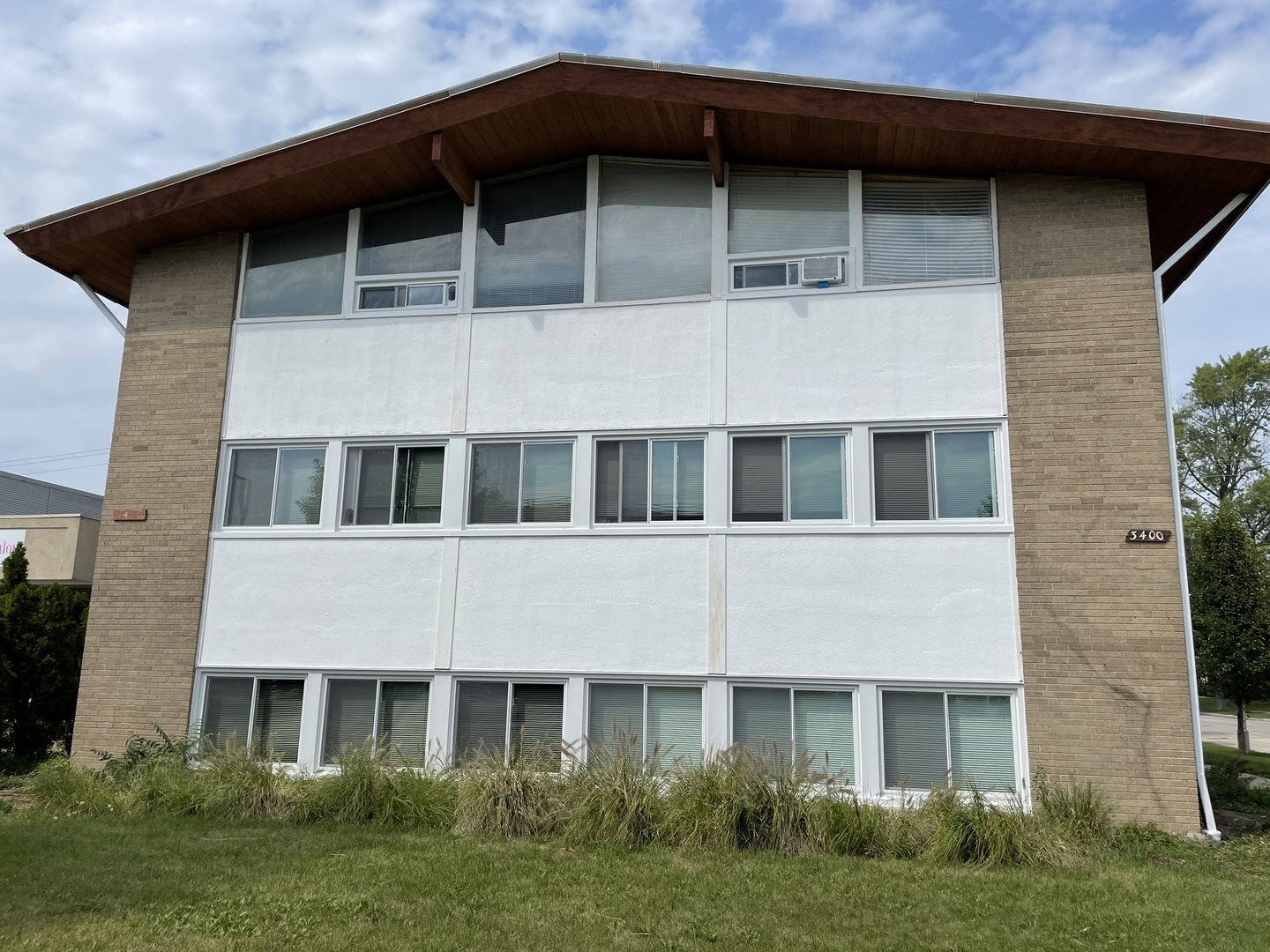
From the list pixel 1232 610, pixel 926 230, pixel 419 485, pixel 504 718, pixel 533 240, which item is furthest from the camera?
pixel 1232 610

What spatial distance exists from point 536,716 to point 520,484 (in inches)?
113

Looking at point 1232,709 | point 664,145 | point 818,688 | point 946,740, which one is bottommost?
point 1232,709

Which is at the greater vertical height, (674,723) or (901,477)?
(901,477)

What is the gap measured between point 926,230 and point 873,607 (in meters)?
4.65

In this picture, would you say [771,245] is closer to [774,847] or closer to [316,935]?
[774,847]

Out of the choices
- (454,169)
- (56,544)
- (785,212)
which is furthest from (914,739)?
(56,544)

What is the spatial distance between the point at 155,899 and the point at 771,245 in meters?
9.46

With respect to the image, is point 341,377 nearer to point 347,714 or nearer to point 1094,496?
point 347,714

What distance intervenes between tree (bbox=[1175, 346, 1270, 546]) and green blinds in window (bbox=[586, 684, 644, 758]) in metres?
35.2

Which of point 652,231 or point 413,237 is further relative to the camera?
point 413,237

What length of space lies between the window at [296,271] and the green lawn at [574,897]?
23.1ft

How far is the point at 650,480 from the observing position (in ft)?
38.9

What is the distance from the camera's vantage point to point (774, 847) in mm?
9141

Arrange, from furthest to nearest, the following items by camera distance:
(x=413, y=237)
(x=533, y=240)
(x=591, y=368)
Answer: (x=413, y=237), (x=533, y=240), (x=591, y=368)
